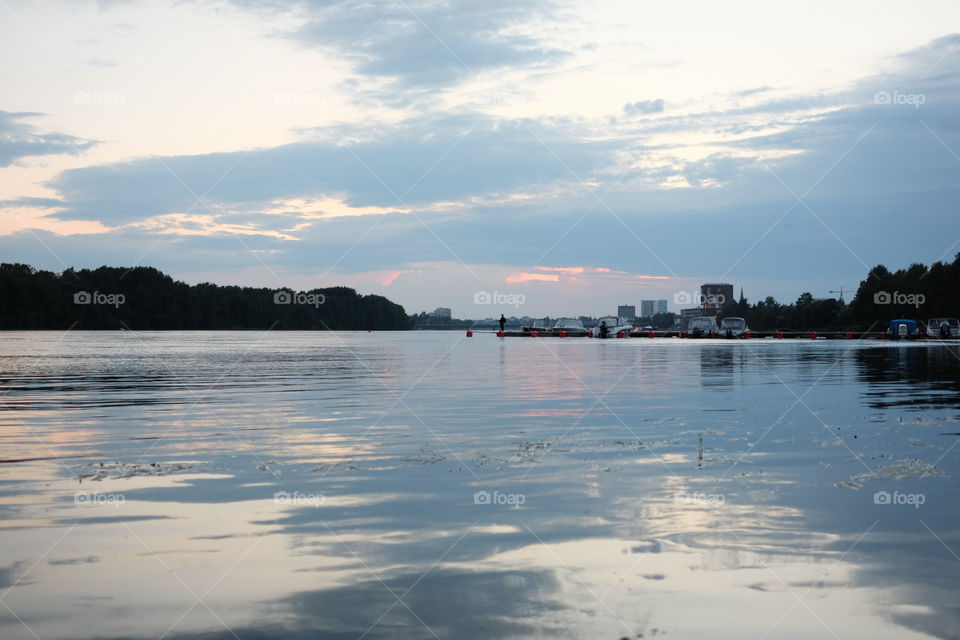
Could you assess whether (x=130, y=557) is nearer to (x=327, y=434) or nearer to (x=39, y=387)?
(x=327, y=434)

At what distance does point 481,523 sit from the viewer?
1062 centimetres

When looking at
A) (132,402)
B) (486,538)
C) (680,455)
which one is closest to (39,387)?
(132,402)

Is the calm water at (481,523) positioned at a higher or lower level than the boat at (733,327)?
lower

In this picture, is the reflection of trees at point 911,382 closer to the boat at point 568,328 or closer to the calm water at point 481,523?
the calm water at point 481,523

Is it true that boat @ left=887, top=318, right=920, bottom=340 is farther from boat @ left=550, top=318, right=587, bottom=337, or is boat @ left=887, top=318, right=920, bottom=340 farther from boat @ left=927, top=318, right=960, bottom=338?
boat @ left=550, top=318, right=587, bottom=337

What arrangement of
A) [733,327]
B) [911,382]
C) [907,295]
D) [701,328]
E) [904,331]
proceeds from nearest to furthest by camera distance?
[911,382] → [904,331] → [733,327] → [701,328] → [907,295]

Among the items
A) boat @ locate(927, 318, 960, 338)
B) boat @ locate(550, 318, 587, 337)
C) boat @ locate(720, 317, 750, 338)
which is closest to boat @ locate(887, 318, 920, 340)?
boat @ locate(927, 318, 960, 338)

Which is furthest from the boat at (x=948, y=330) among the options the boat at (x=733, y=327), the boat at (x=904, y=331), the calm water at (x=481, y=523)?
the calm water at (x=481, y=523)

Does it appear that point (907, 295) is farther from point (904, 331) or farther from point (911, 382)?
point (911, 382)

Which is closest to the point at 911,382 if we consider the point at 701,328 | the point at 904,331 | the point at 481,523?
the point at 481,523

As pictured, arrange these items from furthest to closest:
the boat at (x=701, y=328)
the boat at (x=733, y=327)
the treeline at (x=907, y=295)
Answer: the treeline at (x=907, y=295)
the boat at (x=701, y=328)
the boat at (x=733, y=327)

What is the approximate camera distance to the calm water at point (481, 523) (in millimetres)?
7402

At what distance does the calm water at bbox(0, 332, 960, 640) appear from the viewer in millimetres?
7402

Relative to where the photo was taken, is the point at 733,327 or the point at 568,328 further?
the point at 568,328
